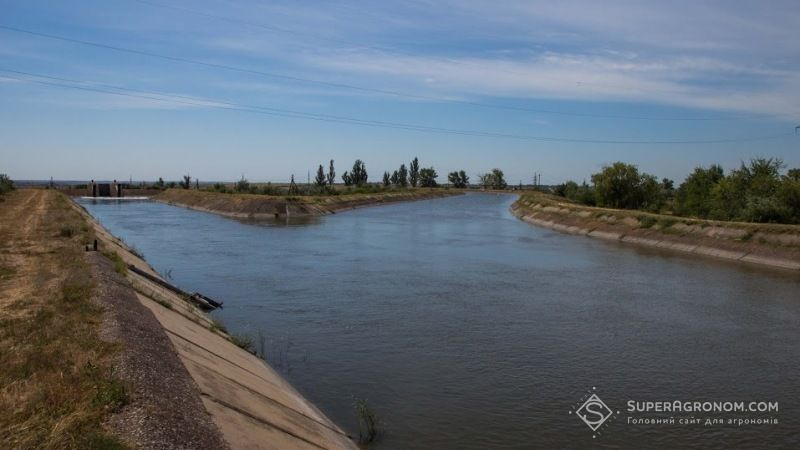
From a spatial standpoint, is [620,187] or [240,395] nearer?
[240,395]

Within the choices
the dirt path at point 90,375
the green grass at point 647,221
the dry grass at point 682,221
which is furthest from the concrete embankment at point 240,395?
the green grass at point 647,221

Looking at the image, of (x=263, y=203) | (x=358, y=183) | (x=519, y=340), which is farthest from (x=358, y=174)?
(x=519, y=340)

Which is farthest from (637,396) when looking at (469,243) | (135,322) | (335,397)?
(469,243)

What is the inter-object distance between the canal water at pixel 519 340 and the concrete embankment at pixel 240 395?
0.78m

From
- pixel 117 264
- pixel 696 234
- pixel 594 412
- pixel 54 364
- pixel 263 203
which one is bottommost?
pixel 594 412

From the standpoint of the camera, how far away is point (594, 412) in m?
9.74

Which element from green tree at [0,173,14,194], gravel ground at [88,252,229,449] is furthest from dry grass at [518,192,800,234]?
green tree at [0,173,14,194]

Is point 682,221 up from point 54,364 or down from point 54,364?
up

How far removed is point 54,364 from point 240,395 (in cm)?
226

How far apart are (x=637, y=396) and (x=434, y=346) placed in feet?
14.3

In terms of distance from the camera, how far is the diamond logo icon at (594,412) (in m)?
9.40

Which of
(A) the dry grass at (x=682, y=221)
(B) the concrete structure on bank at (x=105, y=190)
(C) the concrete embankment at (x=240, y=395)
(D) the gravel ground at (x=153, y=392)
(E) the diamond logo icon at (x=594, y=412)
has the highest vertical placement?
(B) the concrete structure on bank at (x=105, y=190)

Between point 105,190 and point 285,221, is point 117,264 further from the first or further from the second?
point 105,190

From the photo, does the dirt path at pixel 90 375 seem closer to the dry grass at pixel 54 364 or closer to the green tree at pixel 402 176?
the dry grass at pixel 54 364
